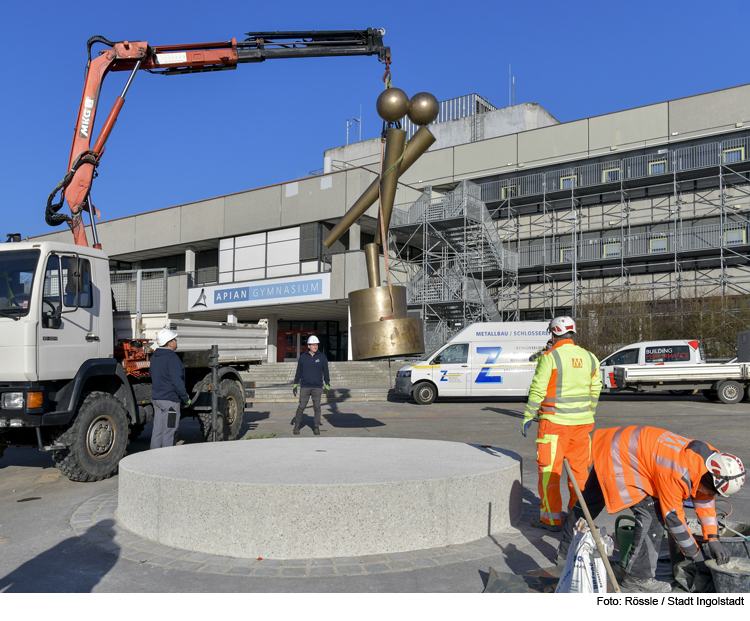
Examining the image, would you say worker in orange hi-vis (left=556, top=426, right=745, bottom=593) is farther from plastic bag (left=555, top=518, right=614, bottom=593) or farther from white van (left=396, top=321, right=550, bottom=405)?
white van (left=396, top=321, right=550, bottom=405)

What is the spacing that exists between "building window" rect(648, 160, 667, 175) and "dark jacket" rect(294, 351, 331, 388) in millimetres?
25867

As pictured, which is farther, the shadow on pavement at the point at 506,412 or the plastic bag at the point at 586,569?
the shadow on pavement at the point at 506,412

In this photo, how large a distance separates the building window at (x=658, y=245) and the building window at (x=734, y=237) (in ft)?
8.51

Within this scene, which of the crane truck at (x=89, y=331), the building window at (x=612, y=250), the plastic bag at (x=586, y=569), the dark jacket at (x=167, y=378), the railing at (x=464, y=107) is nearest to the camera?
the plastic bag at (x=586, y=569)

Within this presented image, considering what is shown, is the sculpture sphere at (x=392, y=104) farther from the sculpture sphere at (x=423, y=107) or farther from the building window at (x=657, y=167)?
the building window at (x=657, y=167)

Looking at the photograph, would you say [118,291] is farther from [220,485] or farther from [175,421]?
[220,485]

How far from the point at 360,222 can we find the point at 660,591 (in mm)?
26136

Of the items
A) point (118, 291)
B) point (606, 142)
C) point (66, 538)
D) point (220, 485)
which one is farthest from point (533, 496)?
point (606, 142)

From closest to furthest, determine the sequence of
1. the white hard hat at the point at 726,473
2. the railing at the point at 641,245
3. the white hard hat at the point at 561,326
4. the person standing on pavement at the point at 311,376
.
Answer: the white hard hat at the point at 726,473, the white hard hat at the point at 561,326, the person standing on pavement at the point at 311,376, the railing at the point at 641,245

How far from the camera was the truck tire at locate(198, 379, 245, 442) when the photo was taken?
10578 millimetres

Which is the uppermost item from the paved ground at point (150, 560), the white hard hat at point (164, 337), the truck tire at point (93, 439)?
the white hard hat at point (164, 337)

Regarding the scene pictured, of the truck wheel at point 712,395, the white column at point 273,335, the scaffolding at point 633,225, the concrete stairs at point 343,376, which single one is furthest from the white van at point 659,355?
the white column at point 273,335

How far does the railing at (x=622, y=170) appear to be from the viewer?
3003 centimetres

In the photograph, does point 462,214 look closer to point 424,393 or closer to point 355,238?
point 355,238
